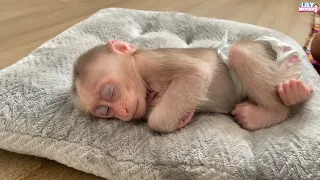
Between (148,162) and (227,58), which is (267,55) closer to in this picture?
(227,58)

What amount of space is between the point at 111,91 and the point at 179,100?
8.5 inches

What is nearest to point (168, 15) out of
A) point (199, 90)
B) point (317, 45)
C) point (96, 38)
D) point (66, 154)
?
point (96, 38)

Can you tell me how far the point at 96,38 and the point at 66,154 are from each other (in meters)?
0.82

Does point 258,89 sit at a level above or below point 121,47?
below

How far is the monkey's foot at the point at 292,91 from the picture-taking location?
1.21 meters

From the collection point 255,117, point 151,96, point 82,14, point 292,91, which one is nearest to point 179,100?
point 151,96

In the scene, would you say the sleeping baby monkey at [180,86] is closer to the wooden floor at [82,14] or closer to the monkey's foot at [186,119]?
the monkey's foot at [186,119]

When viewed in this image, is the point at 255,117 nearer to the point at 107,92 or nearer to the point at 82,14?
the point at 107,92

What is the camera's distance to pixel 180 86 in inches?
45.6

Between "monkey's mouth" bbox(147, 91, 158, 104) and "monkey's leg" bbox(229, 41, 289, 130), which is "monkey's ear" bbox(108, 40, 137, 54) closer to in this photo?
"monkey's mouth" bbox(147, 91, 158, 104)

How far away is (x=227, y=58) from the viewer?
1320 mm

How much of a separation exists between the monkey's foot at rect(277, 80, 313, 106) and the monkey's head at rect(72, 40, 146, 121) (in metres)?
0.47

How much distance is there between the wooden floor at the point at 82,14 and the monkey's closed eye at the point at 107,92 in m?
0.96

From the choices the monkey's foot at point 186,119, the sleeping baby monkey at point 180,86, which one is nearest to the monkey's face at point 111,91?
the sleeping baby monkey at point 180,86
